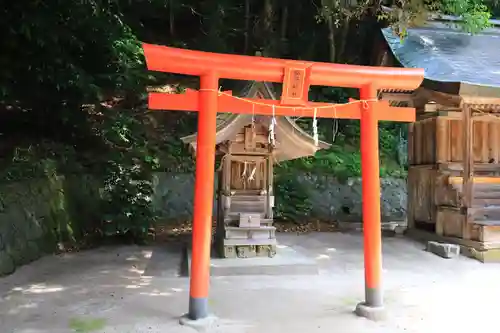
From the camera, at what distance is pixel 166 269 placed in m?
7.42

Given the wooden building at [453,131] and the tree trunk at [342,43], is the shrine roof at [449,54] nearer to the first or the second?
the wooden building at [453,131]

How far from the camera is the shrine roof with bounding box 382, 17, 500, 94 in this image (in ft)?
26.5

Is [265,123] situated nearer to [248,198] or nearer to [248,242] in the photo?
[248,198]

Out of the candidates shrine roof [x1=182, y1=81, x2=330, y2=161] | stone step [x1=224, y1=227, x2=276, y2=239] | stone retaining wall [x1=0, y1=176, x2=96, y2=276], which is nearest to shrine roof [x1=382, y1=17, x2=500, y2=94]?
shrine roof [x1=182, y1=81, x2=330, y2=161]

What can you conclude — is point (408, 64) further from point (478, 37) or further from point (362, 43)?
point (362, 43)

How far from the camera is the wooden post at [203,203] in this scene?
16.0 feet

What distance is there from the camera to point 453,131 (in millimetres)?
9875

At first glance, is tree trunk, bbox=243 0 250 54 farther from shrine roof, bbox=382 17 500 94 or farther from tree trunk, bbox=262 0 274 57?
shrine roof, bbox=382 17 500 94

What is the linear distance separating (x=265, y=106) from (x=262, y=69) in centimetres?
45

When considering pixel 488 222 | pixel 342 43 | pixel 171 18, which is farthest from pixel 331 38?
pixel 488 222

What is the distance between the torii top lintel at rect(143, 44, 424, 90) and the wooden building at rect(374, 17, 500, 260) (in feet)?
9.06

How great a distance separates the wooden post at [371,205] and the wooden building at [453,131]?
122 inches

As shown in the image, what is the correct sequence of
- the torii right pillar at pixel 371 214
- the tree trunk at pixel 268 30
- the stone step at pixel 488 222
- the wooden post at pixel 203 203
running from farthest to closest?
the tree trunk at pixel 268 30 → the stone step at pixel 488 222 → the torii right pillar at pixel 371 214 → the wooden post at pixel 203 203

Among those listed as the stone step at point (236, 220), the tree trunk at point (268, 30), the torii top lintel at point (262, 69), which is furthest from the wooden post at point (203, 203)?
the tree trunk at point (268, 30)
